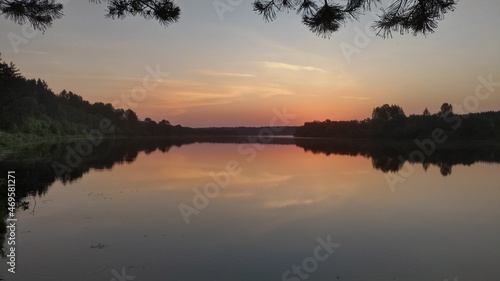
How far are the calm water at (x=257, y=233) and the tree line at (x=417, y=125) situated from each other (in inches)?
2511

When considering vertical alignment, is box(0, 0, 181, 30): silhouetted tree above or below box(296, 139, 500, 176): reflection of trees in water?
above

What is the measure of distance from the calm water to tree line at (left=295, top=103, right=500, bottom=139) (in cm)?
6379

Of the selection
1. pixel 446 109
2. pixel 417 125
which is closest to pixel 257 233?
pixel 417 125

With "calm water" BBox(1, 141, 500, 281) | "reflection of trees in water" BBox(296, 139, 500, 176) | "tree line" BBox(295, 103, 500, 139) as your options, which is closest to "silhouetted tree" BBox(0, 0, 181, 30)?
"calm water" BBox(1, 141, 500, 281)

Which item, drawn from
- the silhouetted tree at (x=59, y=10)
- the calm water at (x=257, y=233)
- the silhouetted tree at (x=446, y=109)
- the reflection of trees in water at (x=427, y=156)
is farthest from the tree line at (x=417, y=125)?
the silhouetted tree at (x=59, y=10)

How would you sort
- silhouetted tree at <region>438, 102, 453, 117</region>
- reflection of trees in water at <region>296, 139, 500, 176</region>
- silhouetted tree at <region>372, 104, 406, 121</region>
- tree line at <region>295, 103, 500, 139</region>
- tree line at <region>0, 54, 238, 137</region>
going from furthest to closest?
1. silhouetted tree at <region>372, 104, 406, 121</region>
2. silhouetted tree at <region>438, 102, 453, 117</region>
3. tree line at <region>295, 103, 500, 139</region>
4. tree line at <region>0, 54, 238, 137</region>
5. reflection of trees in water at <region>296, 139, 500, 176</region>

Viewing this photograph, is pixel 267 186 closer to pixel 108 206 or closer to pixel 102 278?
pixel 108 206

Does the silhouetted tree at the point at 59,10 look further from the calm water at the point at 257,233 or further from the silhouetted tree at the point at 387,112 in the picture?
the silhouetted tree at the point at 387,112

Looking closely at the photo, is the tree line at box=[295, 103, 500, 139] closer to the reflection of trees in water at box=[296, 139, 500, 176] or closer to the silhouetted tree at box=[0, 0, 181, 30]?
the reflection of trees in water at box=[296, 139, 500, 176]

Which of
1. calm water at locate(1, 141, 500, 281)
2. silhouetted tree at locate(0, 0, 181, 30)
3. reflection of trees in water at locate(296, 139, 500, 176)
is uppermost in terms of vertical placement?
silhouetted tree at locate(0, 0, 181, 30)

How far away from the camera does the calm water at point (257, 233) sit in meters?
6.86

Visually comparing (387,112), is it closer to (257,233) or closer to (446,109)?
(446,109)

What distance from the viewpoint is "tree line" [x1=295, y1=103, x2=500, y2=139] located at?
7188 centimetres

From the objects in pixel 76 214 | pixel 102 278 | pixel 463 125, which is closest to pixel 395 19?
pixel 102 278
